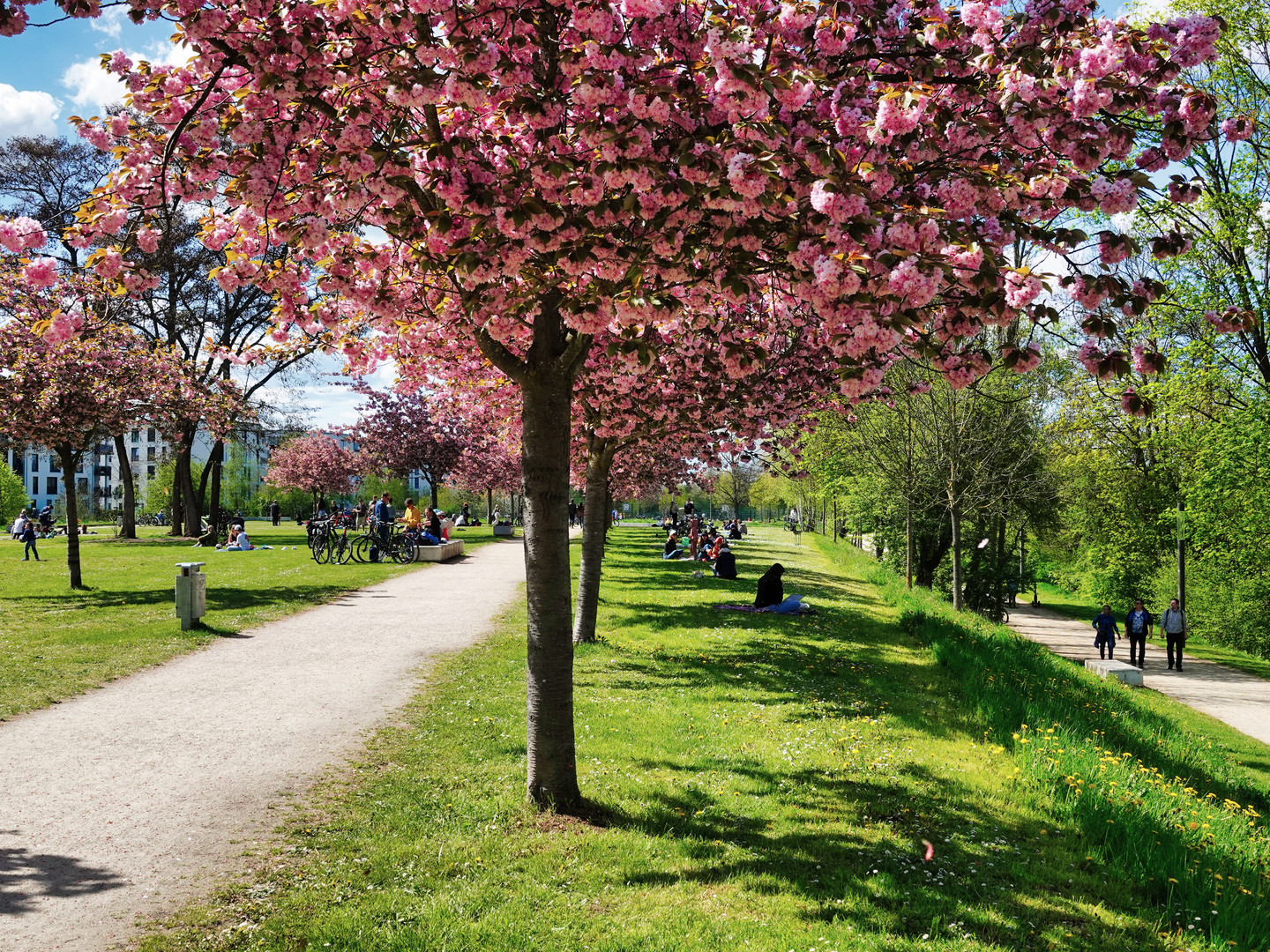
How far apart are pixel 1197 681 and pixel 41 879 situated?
2939 centimetres

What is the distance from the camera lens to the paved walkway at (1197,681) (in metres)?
19.8

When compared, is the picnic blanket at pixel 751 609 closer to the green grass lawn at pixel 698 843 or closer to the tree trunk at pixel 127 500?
the green grass lawn at pixel 698 843

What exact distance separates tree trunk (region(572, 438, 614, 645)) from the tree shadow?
7.85 m

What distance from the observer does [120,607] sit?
1445cm

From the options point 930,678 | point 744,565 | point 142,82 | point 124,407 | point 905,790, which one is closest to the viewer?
point 142,82

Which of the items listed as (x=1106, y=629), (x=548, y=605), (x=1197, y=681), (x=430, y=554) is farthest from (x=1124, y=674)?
(x=548, y=605)

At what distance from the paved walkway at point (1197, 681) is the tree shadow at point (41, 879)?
21.1m

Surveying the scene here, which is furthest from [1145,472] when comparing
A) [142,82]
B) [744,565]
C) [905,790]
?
[142,82]

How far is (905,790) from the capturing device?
6.69 metres

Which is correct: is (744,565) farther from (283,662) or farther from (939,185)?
(939,185)

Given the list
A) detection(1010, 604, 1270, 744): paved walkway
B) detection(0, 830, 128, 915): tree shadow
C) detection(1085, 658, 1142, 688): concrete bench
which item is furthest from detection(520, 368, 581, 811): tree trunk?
detection(1085, 658, 1142, 688): concrete bench

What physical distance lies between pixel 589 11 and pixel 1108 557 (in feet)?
129

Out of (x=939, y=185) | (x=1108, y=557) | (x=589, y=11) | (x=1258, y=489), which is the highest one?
(x=589, y=11)

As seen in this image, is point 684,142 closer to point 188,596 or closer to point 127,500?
point 188,596
